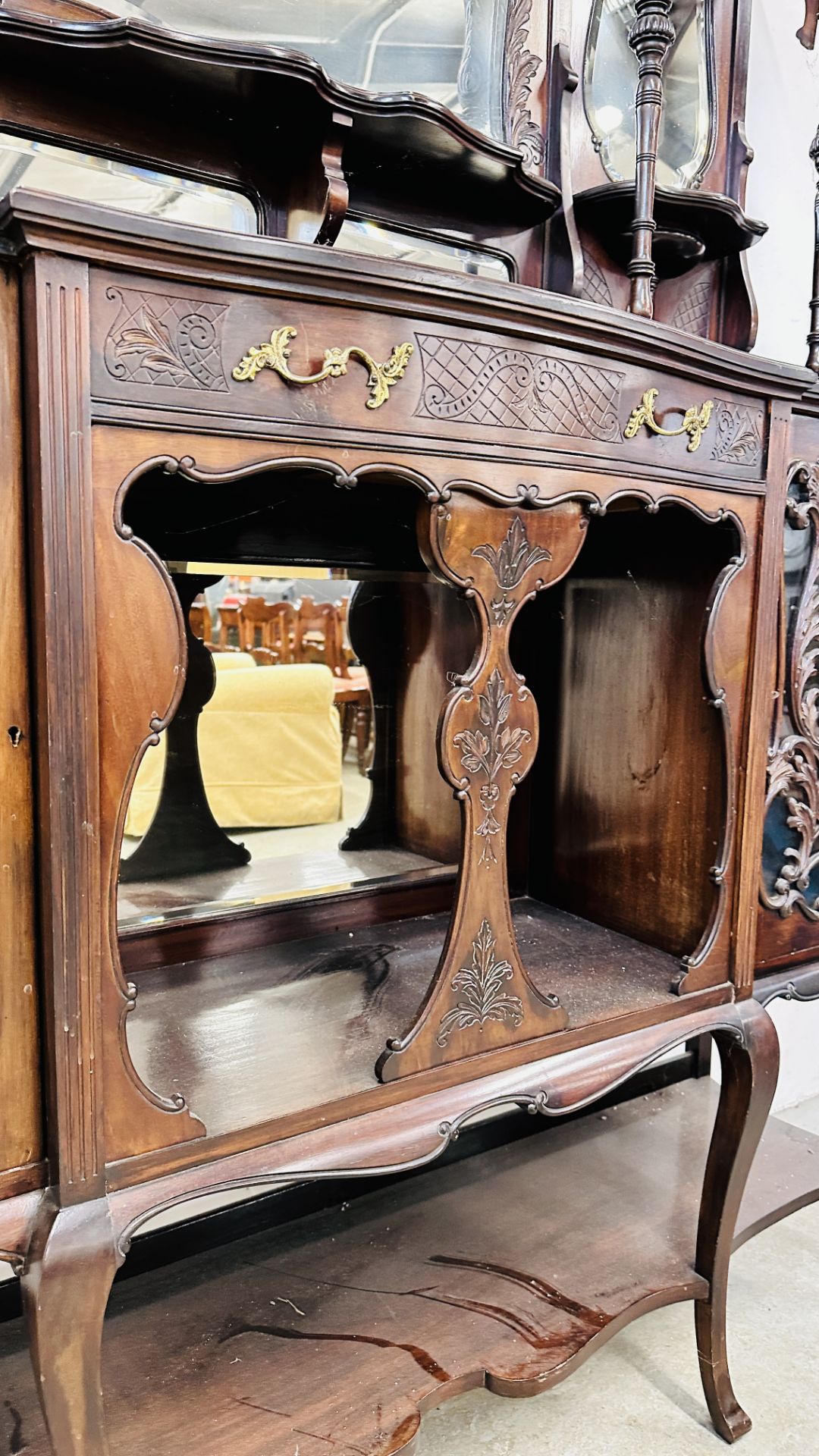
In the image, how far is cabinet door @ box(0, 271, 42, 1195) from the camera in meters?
0.71

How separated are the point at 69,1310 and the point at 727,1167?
0.94 meters

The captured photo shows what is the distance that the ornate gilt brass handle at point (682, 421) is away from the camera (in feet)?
3.47

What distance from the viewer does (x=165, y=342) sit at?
2.43ft

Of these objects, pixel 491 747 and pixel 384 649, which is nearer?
pixel 491 747

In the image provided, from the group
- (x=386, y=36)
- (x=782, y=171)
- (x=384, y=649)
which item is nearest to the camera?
(x=386, y=36)

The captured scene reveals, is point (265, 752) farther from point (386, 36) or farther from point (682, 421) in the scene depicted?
point (386, 36)

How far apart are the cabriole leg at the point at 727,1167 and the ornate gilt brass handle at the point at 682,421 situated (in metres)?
0.76

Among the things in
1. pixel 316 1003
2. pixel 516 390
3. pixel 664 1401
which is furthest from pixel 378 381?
pixel 664 1401

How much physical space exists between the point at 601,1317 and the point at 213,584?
1.12 m

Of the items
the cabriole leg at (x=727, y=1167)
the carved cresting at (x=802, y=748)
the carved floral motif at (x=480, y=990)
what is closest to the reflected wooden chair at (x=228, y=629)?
the carved floral motif at (x=480, y=990)

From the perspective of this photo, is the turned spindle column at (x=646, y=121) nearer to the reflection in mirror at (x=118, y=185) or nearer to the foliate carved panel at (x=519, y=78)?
the foliate carved panel at (x=519, y=78)

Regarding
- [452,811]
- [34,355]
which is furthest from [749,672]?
[34,355]

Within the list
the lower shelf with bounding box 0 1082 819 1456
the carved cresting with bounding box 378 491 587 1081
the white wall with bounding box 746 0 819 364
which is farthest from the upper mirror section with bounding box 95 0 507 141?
the lower shelf with bounding box 0 1082 819 1456

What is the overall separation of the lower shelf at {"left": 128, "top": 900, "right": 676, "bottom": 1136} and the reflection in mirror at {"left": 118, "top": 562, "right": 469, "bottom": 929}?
10 centimetres
